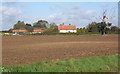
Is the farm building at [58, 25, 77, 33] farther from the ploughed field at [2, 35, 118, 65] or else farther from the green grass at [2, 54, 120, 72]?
the green grass at [2, 54, 120, 72]

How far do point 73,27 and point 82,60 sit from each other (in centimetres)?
9922

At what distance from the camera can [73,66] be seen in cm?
916

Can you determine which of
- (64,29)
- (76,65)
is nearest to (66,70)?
(76,65)

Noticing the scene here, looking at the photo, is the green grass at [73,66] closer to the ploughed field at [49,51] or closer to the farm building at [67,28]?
the ploughed field at [49,51]

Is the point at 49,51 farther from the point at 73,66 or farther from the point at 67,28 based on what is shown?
the point at 67,28

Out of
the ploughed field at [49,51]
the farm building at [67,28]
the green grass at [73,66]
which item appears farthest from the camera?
the farm building at [67,28]

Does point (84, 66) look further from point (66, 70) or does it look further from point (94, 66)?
point (66, 70)

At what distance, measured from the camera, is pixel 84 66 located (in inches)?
365

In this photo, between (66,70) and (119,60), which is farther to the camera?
(119,60)

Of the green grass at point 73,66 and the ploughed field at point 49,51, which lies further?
the ploughed field at point 49,51

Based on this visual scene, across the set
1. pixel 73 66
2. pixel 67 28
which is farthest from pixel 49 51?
pixel 67 28

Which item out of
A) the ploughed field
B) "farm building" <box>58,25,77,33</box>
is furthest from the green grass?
"farm building" <box>58,25,77,33</box>

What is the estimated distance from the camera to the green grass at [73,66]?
8585mm

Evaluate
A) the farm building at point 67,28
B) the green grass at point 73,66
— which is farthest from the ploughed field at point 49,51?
the farm building at point 67,28
